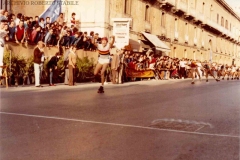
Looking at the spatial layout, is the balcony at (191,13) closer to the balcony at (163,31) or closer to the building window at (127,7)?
the balcony at (163,31)

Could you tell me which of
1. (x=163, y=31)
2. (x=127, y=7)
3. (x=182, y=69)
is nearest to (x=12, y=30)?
(x=127, y=7)

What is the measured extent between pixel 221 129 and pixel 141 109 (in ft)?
9.12

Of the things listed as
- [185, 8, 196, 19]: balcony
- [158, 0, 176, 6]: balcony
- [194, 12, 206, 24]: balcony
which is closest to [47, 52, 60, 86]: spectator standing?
[158, 0, 176, 6]: balcony

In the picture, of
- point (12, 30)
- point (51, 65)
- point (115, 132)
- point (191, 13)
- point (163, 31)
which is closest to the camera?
point (115, 132)

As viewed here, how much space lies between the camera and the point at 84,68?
20.9 m

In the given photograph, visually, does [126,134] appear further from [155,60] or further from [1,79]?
[155,60]

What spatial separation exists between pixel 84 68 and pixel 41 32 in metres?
3.52

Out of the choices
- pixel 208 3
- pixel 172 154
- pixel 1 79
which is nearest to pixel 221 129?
pixel 172 154

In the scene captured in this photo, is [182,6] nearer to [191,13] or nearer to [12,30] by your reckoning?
[191,13]

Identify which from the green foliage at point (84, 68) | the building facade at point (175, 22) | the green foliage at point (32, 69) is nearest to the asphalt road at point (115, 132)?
the green foliage at point (32, 69)

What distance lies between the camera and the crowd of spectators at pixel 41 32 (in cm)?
1659

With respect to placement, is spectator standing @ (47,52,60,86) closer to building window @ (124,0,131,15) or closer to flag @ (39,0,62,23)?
flag @ (39,0,62,23)

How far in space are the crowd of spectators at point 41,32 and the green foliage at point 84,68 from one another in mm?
794

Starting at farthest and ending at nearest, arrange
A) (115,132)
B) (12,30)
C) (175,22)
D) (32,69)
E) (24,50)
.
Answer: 1. (175,22)
2. (24,50)
3. (32,69)
4. (12,30)
5. (115,132)
